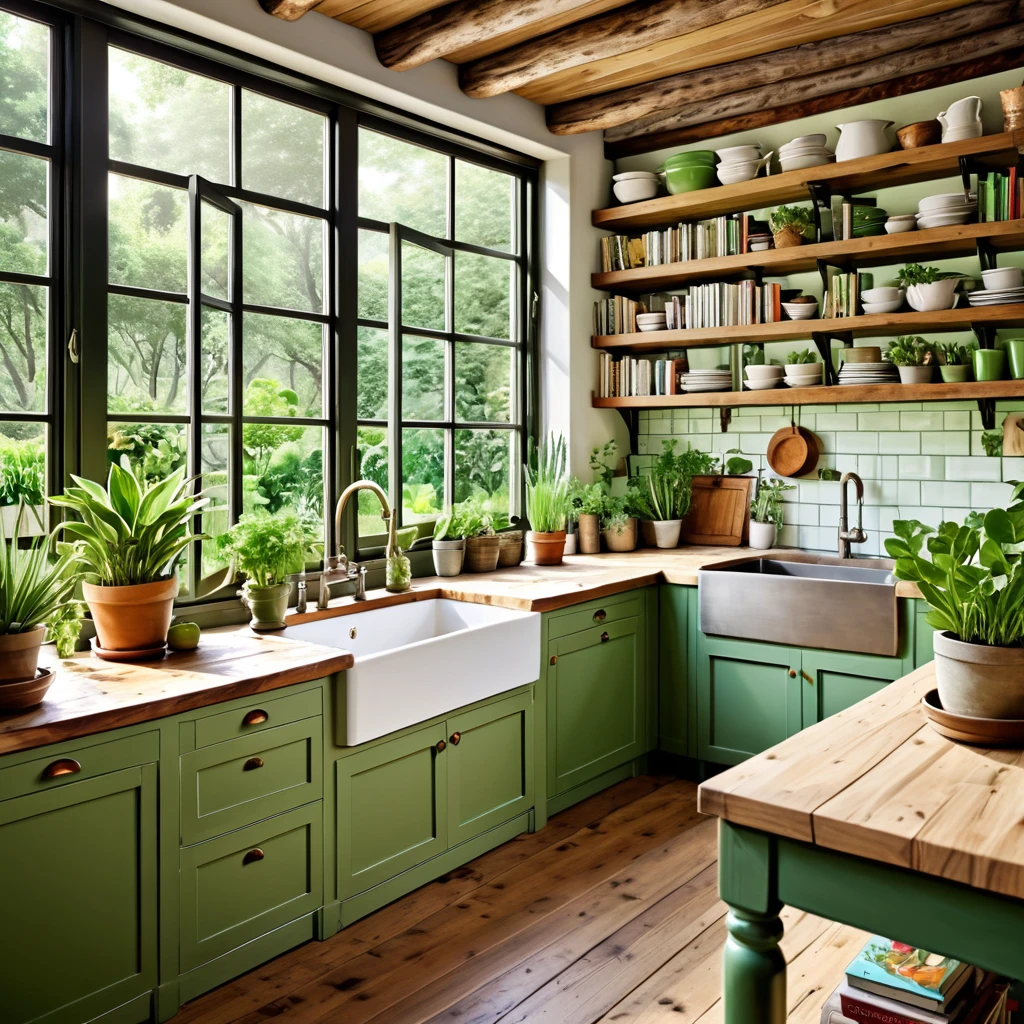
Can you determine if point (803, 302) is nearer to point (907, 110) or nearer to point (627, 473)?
point (907, 110)

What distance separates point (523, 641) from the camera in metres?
3.60

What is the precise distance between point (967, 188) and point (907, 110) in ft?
1.97

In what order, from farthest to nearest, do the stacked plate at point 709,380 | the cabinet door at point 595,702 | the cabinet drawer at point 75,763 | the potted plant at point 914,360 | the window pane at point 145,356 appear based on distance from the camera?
the stacked plate at point 709,380, the potted plant at point 914,360, the cabinet door at point 595,702, the window pane at point 145,356, the cabinet drawer at point 75,763

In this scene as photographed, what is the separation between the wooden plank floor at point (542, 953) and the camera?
8.43ft

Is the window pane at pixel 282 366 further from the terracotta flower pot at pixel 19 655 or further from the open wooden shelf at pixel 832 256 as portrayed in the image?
the open wooden shelf at pixel 832 256

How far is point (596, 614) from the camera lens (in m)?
4.02

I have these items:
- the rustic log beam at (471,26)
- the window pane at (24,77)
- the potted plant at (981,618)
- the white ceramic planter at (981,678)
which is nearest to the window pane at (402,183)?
the rustic log beam at (471,26)

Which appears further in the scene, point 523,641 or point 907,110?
point 907,110

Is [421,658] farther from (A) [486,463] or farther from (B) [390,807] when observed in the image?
(A) [486,463]

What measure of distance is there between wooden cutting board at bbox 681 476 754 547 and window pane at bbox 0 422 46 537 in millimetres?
3233

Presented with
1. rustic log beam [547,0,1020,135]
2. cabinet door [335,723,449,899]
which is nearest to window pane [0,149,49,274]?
cabinet door [335,723,449,899]

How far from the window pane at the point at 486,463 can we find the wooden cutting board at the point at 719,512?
991 millimetres

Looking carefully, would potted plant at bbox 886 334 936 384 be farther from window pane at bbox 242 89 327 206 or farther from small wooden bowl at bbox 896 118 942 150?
window pane at bbox 242 89 327 206

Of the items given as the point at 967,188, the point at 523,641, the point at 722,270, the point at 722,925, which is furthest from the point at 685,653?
the point at 967,188
